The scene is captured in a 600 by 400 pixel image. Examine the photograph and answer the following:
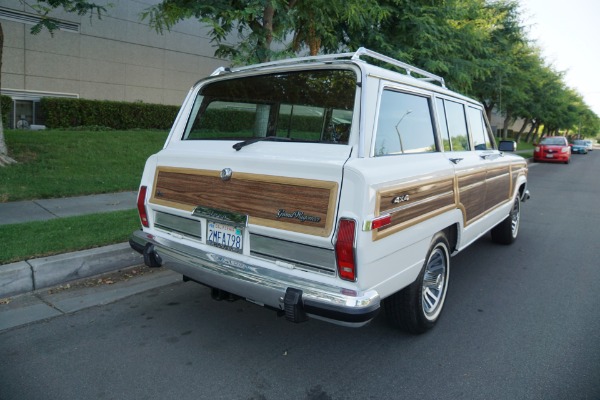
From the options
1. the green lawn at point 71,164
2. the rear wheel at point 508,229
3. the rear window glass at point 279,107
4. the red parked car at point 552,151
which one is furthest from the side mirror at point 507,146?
the red parked car at point 552,151

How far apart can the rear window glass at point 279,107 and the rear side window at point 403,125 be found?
0.29 metres

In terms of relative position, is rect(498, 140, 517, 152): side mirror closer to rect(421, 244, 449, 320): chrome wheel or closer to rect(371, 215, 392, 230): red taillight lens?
rect(421, 244, 449, 320): chrome wheel

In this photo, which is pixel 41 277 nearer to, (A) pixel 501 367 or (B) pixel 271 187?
(B) pixel 271 187

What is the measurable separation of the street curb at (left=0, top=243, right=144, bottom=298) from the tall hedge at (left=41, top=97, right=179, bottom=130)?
1175 cm

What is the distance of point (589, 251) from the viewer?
6.38 metres

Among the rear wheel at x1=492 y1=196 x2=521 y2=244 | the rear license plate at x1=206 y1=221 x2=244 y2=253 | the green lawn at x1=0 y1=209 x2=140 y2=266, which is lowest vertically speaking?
the green lawn at x1=0 y1=209 x2=140 y2=266

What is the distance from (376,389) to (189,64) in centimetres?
1913

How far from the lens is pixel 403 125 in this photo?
3404 mm

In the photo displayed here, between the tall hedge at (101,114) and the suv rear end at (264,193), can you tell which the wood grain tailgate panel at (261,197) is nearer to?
the suv rear end at (264,193)

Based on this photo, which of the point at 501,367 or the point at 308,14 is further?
the point at 308,14

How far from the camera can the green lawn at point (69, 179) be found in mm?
4867

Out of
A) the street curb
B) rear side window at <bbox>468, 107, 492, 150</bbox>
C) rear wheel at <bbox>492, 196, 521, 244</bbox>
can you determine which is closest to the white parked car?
rear side window at <bbox>468, 107, 492, 150</bbox>

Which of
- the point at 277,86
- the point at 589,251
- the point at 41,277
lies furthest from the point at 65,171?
the point at 589,251

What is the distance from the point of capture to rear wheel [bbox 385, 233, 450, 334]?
3340 mm
